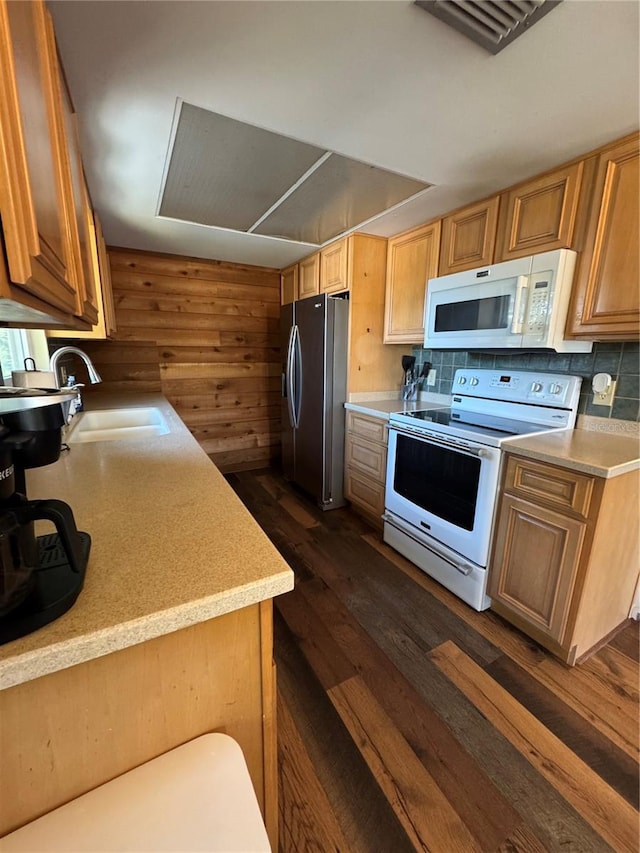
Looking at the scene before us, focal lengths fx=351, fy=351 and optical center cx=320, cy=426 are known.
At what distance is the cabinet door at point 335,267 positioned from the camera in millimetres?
2656

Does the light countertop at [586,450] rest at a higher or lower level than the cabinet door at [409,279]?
lower

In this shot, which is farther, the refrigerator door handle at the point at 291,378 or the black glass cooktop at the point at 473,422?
the refrigerator door handle at the point at 291,378

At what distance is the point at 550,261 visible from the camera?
5.31 ft

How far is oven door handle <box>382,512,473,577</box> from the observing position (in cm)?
182

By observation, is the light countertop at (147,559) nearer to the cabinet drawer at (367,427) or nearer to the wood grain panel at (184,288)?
the cabinet drawer at (367,427)

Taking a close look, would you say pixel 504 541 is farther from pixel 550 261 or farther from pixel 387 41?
pixel 387 41

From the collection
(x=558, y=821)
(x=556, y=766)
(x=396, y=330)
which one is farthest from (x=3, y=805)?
(x=396, y=330)

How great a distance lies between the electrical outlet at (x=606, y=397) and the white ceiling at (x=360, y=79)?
3.47 ft

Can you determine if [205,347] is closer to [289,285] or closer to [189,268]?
[189,268]

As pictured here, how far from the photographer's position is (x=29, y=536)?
1.78ft

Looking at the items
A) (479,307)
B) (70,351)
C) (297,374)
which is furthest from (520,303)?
(70,351)

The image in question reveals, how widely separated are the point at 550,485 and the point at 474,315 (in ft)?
3.32

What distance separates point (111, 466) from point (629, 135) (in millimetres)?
2361

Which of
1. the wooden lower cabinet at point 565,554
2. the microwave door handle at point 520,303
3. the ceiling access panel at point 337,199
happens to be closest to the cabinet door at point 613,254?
the microwave door handle at point 520,303
